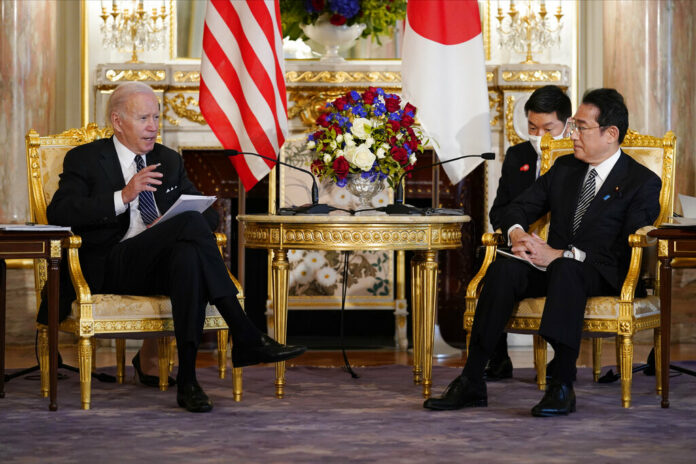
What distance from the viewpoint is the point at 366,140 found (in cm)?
416

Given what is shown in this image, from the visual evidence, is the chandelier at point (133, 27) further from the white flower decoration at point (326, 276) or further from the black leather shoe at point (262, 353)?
the black leather shoe at point (262, 353)

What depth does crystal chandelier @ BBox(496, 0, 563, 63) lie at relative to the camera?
627 centimetres

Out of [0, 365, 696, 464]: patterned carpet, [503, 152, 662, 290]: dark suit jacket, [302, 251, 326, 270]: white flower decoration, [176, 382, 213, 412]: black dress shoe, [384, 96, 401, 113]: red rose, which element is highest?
[384, 96, 401, 113]: red rose

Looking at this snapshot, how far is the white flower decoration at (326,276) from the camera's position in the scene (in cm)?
625

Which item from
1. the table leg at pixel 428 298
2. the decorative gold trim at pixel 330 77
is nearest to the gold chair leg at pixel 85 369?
the table leg at pixel 428 298

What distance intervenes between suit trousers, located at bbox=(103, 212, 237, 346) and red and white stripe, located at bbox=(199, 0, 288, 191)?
1.48 metres

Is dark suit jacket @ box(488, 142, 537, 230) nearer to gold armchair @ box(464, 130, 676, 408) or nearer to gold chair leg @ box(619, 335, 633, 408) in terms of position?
gold armchair @ box(464, 130, 676, 408)

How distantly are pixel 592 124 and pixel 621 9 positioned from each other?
2360 mm

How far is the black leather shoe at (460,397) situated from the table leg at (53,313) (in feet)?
4.50

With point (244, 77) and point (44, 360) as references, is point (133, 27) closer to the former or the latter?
point (244, 77)

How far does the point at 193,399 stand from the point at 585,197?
1.78 meters

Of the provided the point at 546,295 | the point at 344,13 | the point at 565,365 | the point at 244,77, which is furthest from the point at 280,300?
the point at 344,13

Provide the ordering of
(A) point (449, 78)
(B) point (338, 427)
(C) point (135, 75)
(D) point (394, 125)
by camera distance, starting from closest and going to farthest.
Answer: (B) point (338, 427) < (D) point (394, 125) < (A) point (449, 78) < (C) point (135, 75)

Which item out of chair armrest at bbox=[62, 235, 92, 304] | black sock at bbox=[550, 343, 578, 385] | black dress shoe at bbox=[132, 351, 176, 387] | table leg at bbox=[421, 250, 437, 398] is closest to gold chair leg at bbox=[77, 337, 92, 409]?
chair armrest at bbox=[62, 235, 92, 304]
